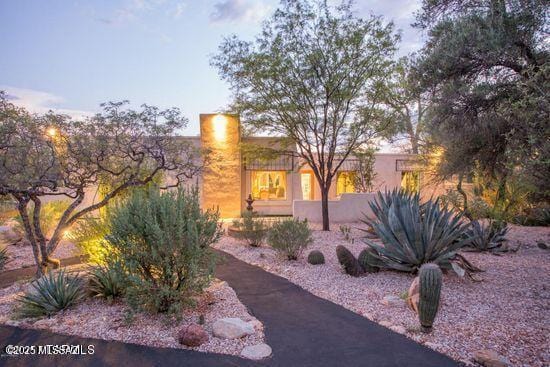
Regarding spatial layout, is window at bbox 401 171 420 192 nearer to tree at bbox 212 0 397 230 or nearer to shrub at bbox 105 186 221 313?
tree at bbox 212 0 397 230

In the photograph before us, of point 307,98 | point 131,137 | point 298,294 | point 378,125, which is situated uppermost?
point 307,98

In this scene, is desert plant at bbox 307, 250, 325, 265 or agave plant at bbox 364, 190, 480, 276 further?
desert plant at bbox 307, 250, 325, 265

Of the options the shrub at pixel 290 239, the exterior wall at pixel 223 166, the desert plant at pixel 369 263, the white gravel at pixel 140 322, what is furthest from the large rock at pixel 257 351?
the exterior wall at pixel 223 166

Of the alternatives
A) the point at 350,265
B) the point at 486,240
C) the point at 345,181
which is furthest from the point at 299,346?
the point at 345,181

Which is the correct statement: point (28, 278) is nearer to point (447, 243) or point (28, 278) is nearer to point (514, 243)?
point (447, 243)

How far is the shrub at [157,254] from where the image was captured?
4.27m

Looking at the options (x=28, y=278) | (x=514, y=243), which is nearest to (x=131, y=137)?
(x=28, y=278)

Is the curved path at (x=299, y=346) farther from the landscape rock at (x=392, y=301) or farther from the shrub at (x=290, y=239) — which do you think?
the shrub at (x=290, y=239)

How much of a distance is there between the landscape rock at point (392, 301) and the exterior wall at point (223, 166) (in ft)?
37.0

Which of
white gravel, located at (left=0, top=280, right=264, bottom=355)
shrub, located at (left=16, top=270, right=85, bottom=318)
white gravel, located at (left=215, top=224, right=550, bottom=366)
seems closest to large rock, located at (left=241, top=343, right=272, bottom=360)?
white gravel, located at (left=0, top=280, right=264, bottom=355)

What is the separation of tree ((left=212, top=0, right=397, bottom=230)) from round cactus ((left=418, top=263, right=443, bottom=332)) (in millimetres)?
8041

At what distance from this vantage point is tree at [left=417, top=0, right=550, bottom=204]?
5.73 metres

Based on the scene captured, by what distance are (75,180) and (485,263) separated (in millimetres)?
9357

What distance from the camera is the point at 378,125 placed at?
11727mm
